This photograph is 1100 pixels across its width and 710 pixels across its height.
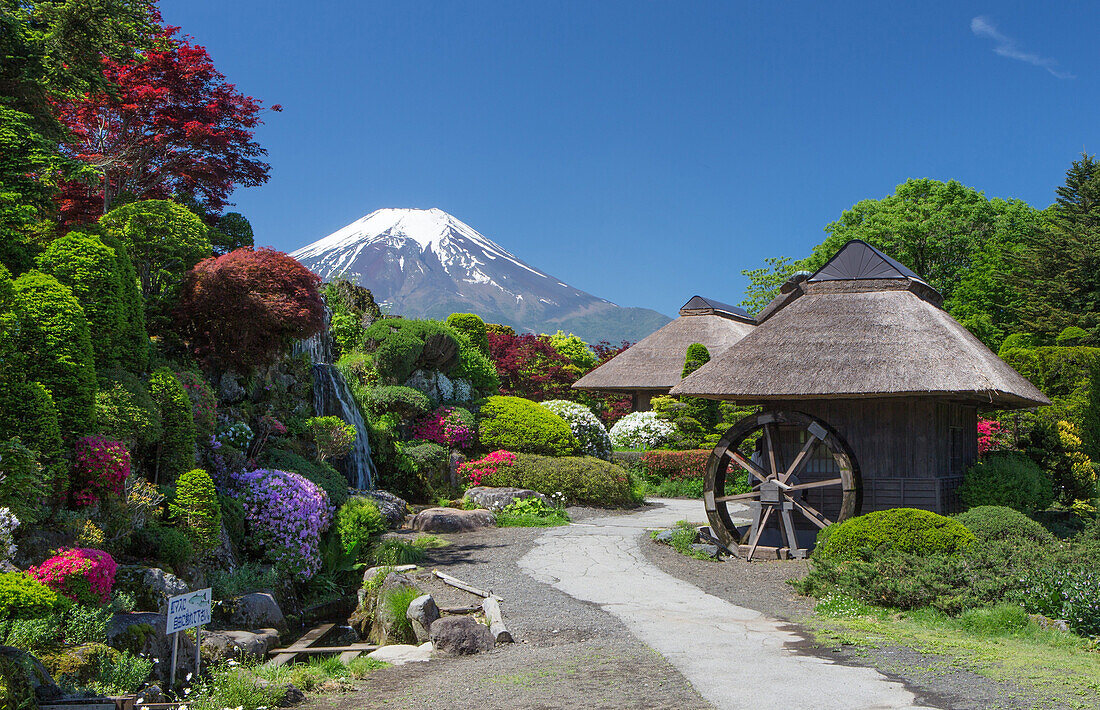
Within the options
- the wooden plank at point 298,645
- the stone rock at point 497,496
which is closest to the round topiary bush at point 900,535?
the wooden plank at point 298,645

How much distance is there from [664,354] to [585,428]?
887 centimetres

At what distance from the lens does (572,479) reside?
18016 mm

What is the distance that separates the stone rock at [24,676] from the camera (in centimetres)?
484

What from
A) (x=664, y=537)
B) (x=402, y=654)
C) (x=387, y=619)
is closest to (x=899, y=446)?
(x=664, y=537)

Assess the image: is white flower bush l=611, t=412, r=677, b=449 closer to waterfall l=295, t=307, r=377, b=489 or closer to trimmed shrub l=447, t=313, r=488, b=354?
trimmed shrub l=447, t=313, r=488, b=354

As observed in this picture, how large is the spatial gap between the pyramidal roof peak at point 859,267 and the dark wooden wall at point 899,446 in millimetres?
2910

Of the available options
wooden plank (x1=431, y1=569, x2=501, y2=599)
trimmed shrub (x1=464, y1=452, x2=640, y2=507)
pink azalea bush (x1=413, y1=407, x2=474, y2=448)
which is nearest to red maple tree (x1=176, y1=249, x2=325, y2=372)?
wooden plank (x1=431, y1=569, x2=501, y2=599)

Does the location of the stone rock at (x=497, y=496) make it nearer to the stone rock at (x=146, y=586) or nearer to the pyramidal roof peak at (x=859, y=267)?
the pyramidal roof peak at (x=859, y=267)

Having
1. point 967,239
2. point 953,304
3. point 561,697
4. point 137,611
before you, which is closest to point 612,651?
point 561,697

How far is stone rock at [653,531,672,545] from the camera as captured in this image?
44.2 ft

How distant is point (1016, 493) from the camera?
13.0m

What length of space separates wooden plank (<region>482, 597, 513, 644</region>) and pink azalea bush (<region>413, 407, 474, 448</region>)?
31.2 ft

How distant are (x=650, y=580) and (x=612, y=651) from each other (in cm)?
378

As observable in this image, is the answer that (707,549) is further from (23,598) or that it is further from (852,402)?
(23,598)
